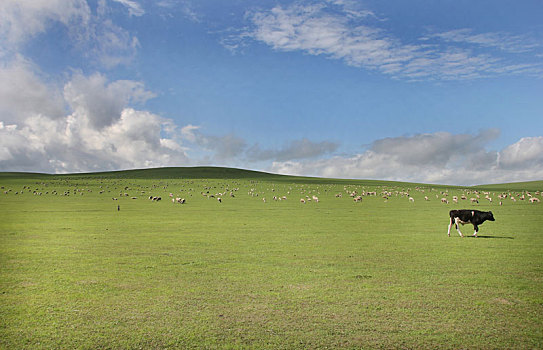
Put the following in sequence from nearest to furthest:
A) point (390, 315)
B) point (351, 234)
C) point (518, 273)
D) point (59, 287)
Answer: point (390, 315) → point (59, 287) → point (518, 273) → point (351, 234)

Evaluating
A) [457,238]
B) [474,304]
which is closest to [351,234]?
[457,238]

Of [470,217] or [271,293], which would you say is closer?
[271,293]

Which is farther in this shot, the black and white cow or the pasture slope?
the black and white cow

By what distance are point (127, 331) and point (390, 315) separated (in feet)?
21.5

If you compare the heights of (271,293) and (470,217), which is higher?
(470,217)

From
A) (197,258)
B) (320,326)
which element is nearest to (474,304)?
(320,326)

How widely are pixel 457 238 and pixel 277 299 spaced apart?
1636 centimetres

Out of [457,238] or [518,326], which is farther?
[457,238]

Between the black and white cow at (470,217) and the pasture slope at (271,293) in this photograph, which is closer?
the pasture slope at (271,293)

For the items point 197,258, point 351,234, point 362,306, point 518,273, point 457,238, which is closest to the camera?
point 362,306

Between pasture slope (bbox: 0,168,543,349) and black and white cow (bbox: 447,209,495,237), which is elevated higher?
black and white cow (bbox: 447,209,495,237)

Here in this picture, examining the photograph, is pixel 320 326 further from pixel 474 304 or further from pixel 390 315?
pixel 474 304

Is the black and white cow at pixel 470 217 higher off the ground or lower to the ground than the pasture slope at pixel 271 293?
higher

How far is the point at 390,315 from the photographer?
10.0m
